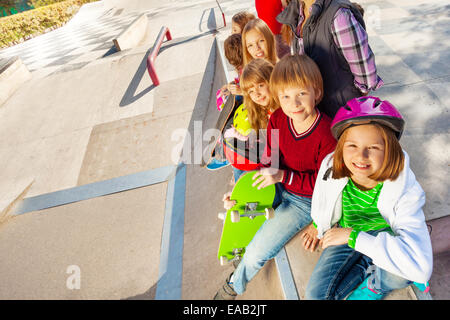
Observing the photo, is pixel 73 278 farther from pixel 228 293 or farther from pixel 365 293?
pixel 365 293

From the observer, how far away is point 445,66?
3.74 m

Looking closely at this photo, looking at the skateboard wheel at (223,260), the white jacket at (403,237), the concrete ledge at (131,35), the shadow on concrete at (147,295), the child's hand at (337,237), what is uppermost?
the concrete ledge at (131,35)

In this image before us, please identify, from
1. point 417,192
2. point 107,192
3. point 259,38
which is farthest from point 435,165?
point 107,192

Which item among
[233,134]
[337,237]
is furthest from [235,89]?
[337,237]

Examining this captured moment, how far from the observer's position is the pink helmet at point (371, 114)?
51.4 inches

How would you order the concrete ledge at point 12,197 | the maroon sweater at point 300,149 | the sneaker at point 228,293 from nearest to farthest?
the maroon sweater at point 300,149 < the sneaker at point 228,293 < the concrete ledge at point 12,197

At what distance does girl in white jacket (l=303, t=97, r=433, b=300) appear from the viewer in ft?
4.38

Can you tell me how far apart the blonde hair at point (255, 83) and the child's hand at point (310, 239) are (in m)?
1.11

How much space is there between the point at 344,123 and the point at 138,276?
9.99 ft

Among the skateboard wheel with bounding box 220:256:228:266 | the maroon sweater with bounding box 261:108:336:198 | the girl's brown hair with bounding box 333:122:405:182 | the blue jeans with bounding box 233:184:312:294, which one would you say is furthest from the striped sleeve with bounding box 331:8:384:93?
the skateboard wheel with bounding box 220:256:228:266

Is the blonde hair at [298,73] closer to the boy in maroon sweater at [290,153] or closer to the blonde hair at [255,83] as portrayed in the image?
the boy in maroon sweater at [290,153]

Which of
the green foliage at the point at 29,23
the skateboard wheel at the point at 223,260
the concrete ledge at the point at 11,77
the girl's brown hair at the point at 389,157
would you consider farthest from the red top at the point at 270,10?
the green foliage at the point at 29,23

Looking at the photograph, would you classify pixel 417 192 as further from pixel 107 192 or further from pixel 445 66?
pixel 107 192

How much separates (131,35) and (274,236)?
11.0 metres
